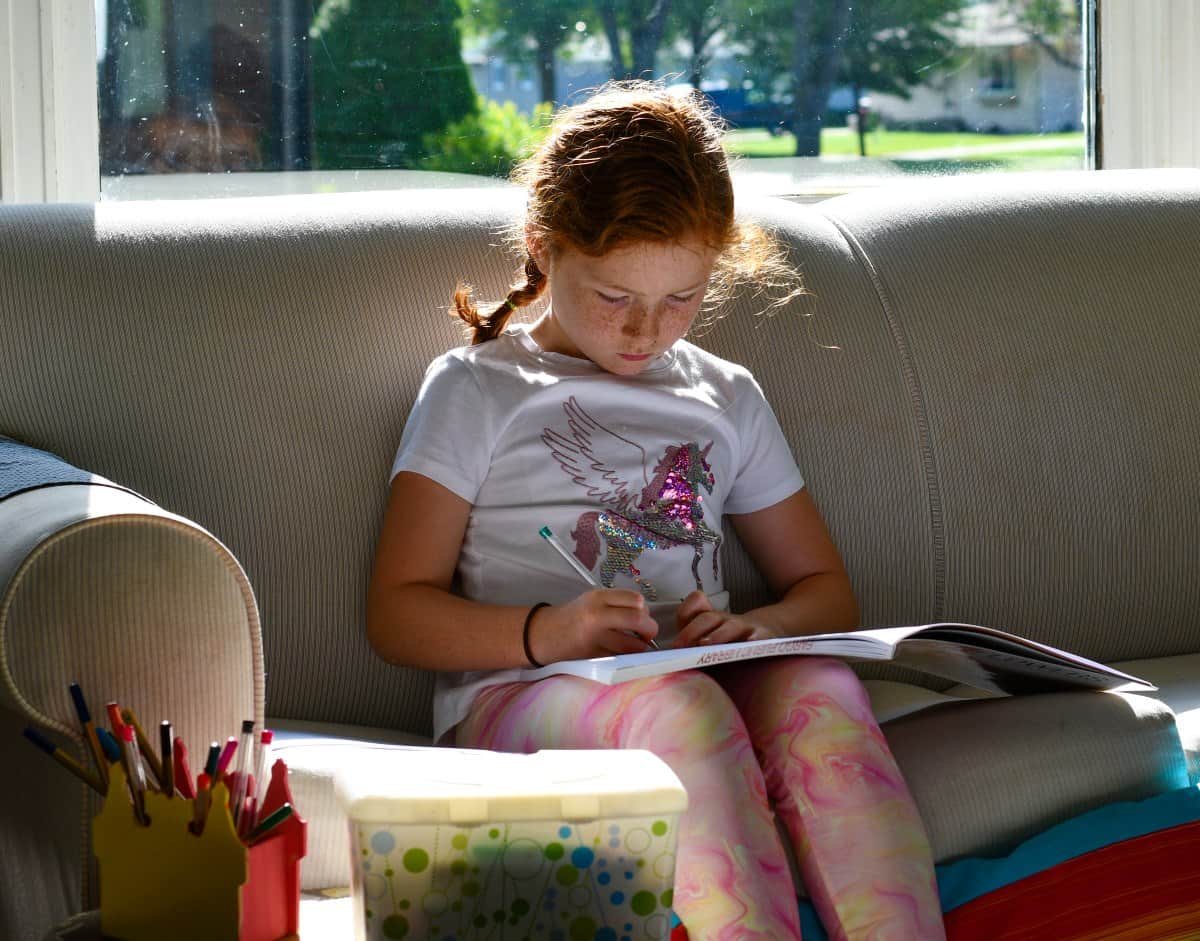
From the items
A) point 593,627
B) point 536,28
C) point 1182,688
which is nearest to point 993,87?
point 536,28

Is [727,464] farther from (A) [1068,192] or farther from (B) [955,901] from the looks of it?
(A) [1068,192]

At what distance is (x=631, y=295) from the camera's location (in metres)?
1.32

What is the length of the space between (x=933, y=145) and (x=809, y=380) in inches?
33.5

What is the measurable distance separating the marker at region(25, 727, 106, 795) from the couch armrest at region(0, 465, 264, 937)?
0.06 meters

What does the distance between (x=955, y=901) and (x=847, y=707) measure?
17 centimetres

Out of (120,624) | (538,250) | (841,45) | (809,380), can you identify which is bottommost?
(120,624)

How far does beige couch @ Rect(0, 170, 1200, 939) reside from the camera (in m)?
1.00

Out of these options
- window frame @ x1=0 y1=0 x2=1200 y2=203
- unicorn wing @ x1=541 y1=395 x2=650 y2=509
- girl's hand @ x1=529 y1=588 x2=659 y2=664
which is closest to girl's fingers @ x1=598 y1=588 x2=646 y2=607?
girl's hand @ x1=529 y1=588 x2=659 y2=664

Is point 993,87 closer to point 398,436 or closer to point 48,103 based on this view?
point 398,436

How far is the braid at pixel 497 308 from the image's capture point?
58.4 inches

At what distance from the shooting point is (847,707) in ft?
3.67

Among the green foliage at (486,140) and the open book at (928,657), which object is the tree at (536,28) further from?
the open book at (928,657)

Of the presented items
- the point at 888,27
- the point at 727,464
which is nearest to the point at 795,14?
the point at 888,27

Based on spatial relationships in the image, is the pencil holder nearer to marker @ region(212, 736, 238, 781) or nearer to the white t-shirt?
marker @ region(212, 736, 238, 781)
